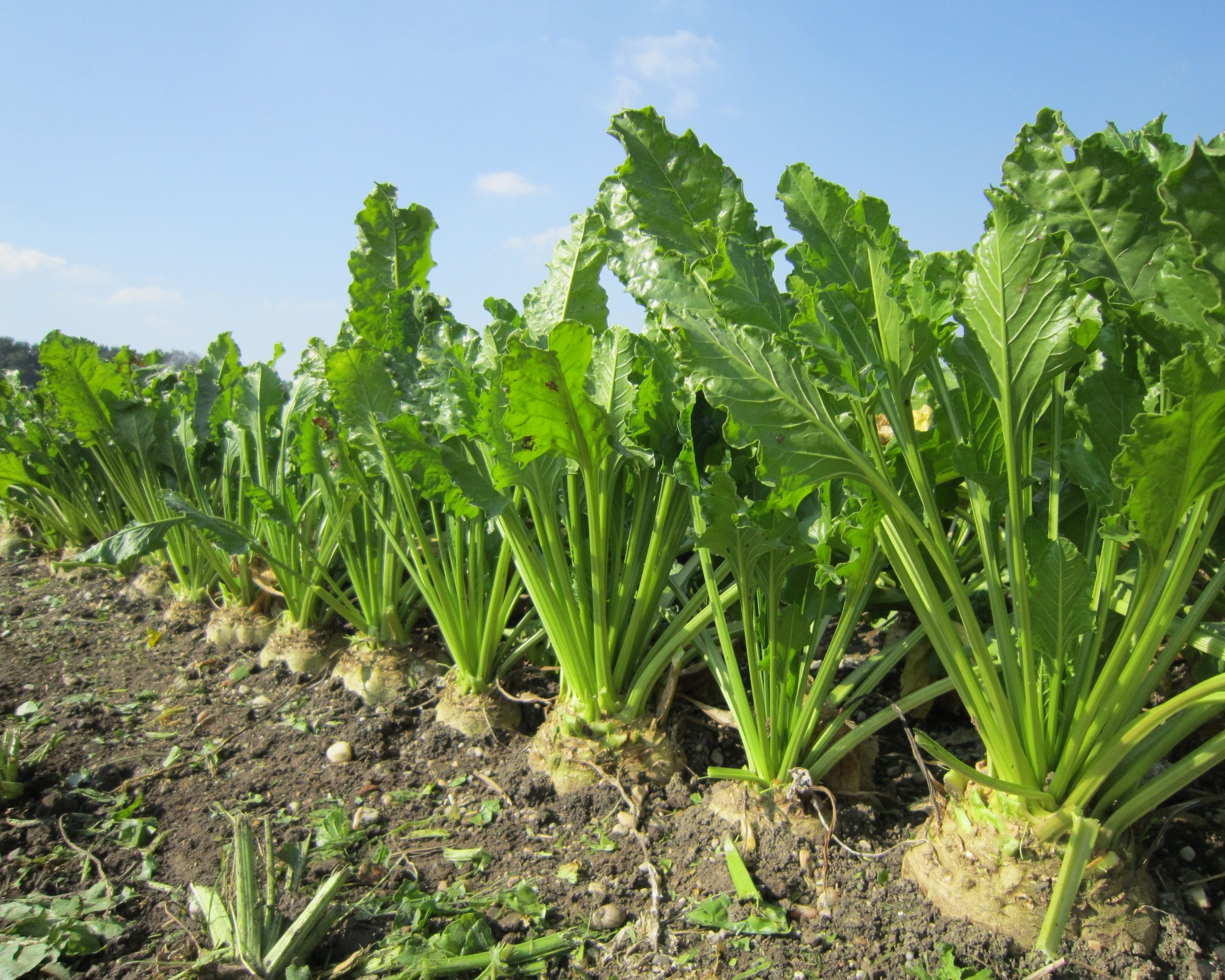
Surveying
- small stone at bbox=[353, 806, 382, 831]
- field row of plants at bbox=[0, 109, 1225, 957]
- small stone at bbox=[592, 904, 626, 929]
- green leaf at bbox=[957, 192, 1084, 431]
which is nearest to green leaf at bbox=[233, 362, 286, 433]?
field row of plants at bbox=[0, 109, 1225, 957]

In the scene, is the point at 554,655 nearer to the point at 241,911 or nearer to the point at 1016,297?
the point at 241,911

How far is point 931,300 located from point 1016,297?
154 millimetres

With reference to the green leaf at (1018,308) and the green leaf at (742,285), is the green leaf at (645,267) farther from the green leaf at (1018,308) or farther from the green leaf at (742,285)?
the green leaf at (1018,308)

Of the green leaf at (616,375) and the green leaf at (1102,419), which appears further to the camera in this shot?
the green leaf at (616,375)

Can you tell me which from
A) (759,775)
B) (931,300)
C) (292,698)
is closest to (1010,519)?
(931,300)

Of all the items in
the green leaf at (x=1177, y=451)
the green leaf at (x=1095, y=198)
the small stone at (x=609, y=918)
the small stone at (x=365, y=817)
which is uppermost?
the green leaf at (x=1095, y=198)

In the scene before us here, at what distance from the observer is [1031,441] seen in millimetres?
1419

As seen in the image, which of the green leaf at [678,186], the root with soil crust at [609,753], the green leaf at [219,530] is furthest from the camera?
the green leaf at [219,530]

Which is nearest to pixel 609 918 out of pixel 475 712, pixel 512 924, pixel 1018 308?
A: pixel 512 924

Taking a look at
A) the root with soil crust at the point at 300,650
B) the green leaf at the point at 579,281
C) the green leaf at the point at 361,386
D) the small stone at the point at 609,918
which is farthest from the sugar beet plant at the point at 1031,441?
the root with soil crust at the point at 300,650

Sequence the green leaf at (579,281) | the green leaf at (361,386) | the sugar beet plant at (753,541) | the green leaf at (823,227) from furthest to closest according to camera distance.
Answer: the green leaf at (361,386), the green leaf at (579,281), the sugar beet plant at (753,541), the green leaf at (823,227)

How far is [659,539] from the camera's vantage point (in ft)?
6.35

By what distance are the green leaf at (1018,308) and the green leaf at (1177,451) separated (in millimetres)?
189

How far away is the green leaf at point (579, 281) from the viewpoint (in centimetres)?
214
